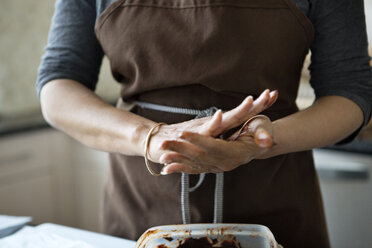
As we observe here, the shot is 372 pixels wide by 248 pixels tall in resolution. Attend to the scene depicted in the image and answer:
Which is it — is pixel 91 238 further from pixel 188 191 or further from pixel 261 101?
pixel 261 101

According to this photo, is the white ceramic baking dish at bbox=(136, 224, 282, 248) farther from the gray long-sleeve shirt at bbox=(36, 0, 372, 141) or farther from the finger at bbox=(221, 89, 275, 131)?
the gray long-sleeve shirt at bbox=(36, 0, 372, 141)

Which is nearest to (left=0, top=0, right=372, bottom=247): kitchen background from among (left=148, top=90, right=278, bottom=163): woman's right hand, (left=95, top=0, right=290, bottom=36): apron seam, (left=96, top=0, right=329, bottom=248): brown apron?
(left=96, top=0, right=329, bottom=248): brown apron

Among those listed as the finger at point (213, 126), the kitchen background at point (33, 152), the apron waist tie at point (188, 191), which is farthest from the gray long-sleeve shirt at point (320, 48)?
the kitchen background at point (33, 152)

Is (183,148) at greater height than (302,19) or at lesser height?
lesser

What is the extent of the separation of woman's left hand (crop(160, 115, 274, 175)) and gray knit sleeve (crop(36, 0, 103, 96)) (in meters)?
0.37

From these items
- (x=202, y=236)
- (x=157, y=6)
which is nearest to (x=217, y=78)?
(x=157, y=6)

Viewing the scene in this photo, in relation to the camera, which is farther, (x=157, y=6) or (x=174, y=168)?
(x=157, y=6)

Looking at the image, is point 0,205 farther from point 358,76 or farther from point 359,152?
point 358,76

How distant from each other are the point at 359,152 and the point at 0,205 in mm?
1321

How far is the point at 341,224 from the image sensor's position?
1.46 m

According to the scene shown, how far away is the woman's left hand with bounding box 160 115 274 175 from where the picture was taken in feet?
1.92

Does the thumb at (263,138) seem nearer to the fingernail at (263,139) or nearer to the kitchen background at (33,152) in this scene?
the fingernail at (263,139)

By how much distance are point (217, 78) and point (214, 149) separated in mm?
230

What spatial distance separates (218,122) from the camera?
62 cm
